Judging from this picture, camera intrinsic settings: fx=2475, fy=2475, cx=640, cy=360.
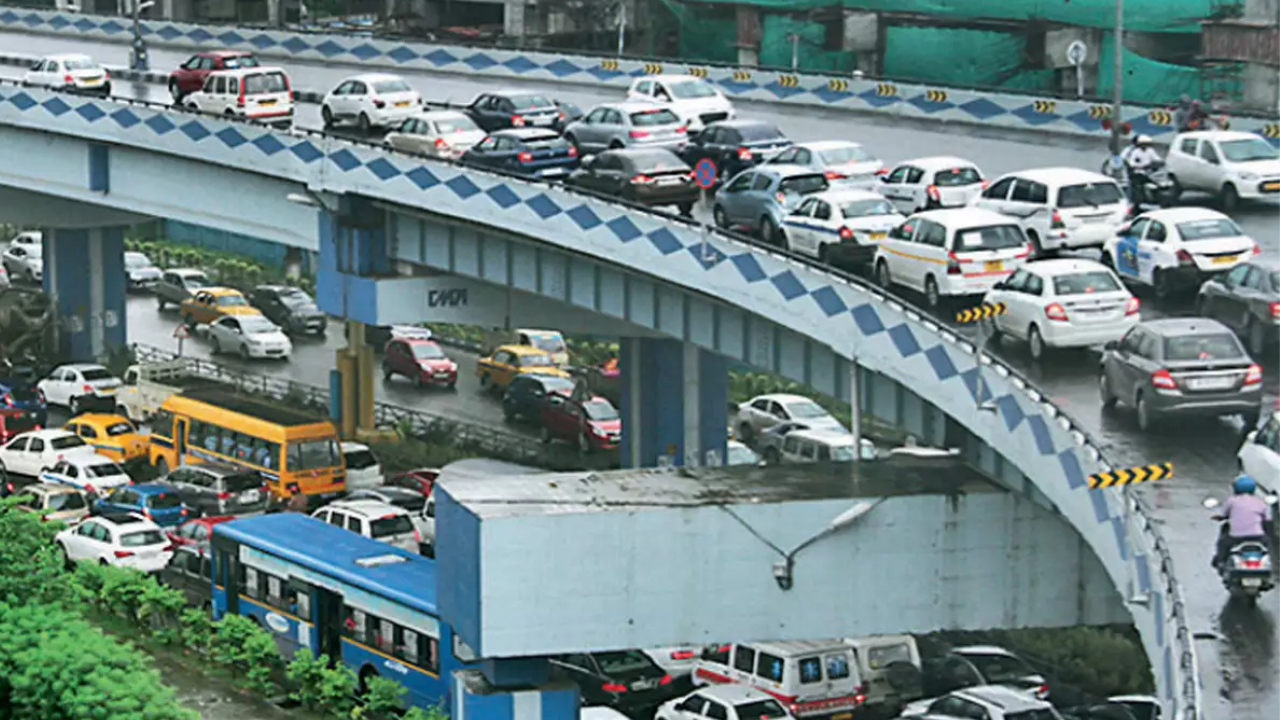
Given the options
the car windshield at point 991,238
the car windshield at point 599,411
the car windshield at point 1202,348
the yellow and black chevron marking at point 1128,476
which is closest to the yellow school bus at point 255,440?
the car windshield at point 599,411

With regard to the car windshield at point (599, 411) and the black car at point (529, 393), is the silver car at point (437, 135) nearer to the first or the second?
the car windshield at point (599, 411)

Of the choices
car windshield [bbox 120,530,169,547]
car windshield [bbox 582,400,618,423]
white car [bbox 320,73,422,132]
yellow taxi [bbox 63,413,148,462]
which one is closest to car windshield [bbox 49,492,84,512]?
car windshield [bbox 120,530,169,547]

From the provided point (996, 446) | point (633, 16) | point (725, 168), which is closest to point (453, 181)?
point (725, 168)

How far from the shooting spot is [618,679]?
141 feet

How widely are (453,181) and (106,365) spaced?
24410 millimetres

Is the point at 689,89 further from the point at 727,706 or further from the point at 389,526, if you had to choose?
the point at 727,706

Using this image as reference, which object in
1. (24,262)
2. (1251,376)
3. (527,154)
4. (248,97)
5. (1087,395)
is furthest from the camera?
(24,262)

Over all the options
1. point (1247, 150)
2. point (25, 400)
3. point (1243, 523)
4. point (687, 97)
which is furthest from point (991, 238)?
point (25, 400)

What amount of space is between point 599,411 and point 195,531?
16110 millimetres

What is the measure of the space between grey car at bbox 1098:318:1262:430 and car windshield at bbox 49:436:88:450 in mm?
32257

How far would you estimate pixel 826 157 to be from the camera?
54.0 metres

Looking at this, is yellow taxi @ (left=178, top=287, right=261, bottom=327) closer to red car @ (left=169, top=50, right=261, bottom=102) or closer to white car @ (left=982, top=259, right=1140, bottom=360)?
red car @ (left=169, top=50, right=261, bottom=102)

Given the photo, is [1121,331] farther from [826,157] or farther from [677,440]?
[677,440]

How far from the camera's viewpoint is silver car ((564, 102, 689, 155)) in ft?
194
